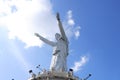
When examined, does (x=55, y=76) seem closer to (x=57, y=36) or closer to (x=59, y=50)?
(x=59, y=50)

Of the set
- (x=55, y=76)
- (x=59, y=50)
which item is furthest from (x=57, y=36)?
(x=55, y=76)

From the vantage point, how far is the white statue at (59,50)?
2131 inches

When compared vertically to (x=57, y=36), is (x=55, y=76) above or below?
below

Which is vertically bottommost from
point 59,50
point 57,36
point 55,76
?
point 55,76

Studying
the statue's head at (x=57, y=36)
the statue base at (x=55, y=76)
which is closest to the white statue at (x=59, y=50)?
the statue's head at (x=57, y=36)

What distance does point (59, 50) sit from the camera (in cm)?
5575

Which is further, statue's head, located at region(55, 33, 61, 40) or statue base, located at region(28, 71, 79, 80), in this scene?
statue's head, located at region(55, 33, 61, 40)

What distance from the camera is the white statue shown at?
54.1 metres

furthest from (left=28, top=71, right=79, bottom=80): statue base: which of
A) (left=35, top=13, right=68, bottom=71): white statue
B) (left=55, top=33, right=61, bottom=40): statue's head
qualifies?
(left=55, top=33, right=61, bottom=40): statue's head

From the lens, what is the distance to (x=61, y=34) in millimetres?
56531

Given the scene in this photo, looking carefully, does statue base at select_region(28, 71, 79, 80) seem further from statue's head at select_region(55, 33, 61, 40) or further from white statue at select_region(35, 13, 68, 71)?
statue's head at select_region(55, 33, 61, 40)

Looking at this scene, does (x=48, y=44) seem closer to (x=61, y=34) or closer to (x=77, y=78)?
(x=61, y=34)

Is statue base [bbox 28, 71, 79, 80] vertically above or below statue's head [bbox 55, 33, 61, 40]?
below

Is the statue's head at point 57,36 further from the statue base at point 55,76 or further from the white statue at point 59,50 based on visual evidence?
the statue base at point 55,76
